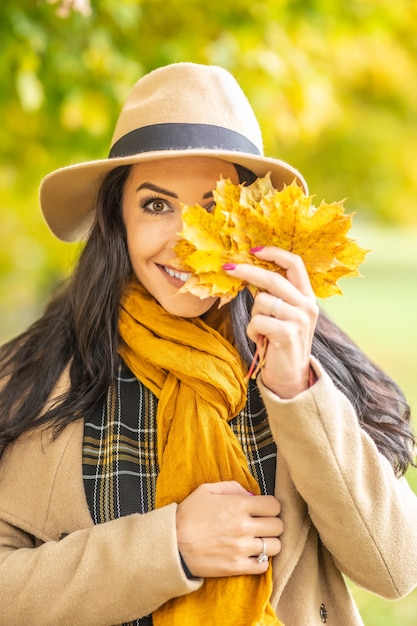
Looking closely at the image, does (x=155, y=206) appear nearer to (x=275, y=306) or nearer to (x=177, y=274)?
(x=177, y=274)

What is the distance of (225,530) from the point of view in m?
1.84

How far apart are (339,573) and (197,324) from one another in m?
0.73

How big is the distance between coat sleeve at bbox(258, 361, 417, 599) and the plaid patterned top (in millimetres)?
245

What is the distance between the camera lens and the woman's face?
2.06 metres

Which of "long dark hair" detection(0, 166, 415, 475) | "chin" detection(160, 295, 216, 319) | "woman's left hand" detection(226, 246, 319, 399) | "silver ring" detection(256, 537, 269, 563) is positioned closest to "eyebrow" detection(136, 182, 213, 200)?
"long dark hair" detection(0, 166, 415, 475)

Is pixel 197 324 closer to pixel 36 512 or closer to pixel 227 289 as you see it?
pixel 227 289

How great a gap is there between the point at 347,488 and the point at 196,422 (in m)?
0.43

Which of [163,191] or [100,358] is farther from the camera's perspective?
[100,358]

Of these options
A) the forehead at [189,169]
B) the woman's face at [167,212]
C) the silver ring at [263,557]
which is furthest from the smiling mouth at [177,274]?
the silver ring at [263,557]

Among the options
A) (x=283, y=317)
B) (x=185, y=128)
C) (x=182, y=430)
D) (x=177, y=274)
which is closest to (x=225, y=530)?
(x=182, y=430)

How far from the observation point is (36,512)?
2.01 m

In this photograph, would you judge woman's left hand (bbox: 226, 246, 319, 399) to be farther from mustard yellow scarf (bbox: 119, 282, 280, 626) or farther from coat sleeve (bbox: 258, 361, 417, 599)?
mustard yellow scarf (bbox: 119, 282, 280, 626)

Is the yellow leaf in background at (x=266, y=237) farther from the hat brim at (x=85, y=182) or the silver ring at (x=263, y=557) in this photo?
the silver ring at (x=263, y=557)

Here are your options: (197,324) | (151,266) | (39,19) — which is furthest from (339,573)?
(39,19)
